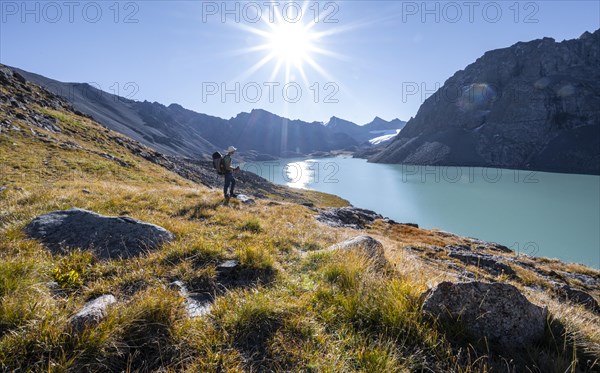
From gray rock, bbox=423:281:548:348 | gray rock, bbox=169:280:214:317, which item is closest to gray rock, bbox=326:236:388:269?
gray rock, bbox=423:281:548:348

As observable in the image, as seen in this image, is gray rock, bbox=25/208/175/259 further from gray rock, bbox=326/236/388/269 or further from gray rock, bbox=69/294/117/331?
gray rock, bbox=326/236/388/269

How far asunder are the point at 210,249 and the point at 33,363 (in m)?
3.38

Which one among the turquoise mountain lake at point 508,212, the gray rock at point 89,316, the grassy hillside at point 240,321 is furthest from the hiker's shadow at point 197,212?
the turquoise mountain lake at point 508,212

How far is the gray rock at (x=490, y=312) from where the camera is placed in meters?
3.73

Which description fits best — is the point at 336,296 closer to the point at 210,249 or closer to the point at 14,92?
the point at 210,249

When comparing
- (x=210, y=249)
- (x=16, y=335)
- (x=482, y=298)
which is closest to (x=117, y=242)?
(x=210, y=249)

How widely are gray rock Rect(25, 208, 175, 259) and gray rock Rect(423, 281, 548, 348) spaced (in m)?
5.88

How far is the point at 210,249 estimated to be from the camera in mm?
5977

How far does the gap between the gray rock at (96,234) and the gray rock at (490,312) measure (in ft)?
19.3

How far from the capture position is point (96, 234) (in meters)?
6.21

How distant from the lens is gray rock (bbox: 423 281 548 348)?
12.2ft

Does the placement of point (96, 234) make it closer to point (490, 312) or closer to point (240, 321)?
point (240, 321)

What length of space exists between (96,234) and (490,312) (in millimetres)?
7826

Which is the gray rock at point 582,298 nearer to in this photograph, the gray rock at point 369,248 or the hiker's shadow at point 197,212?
the gray rock at point 369,248
